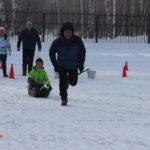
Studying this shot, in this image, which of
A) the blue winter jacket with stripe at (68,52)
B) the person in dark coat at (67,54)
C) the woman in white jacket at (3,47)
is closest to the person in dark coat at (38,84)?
the person in dark coat at (67,54)

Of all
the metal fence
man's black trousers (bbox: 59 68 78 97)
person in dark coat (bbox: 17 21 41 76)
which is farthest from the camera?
the metal fence

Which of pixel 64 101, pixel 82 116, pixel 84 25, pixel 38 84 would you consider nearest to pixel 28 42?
pixel 38 84

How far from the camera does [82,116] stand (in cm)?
1022

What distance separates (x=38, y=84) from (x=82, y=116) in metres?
2.63

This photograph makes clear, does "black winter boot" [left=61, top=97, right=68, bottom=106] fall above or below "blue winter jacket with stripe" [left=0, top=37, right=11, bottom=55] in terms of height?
below

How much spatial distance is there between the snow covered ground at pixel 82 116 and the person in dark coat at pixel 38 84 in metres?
0.18

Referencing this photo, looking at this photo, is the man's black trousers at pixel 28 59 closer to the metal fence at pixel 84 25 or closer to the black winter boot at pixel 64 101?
the black winter boot at pixel 64 101

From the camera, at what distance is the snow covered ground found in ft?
26.1

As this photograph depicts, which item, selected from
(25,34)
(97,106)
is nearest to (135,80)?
(25,34)

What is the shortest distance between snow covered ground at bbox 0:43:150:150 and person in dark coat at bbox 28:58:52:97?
0.18 m

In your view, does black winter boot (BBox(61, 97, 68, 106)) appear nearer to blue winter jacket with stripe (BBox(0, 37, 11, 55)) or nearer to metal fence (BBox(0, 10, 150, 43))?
blue winter jacket with stripe (BBox(0, 37, 11, 55))

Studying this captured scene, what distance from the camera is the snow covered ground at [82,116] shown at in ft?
26.1

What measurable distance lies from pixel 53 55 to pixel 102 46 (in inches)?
806

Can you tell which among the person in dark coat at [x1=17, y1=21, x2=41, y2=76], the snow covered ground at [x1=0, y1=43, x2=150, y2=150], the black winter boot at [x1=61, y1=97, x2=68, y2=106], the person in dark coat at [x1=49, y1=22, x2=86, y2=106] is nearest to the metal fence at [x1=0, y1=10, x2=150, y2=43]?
the person in dark coat at [x1=17, y1=21, x2=41, y2=76]
